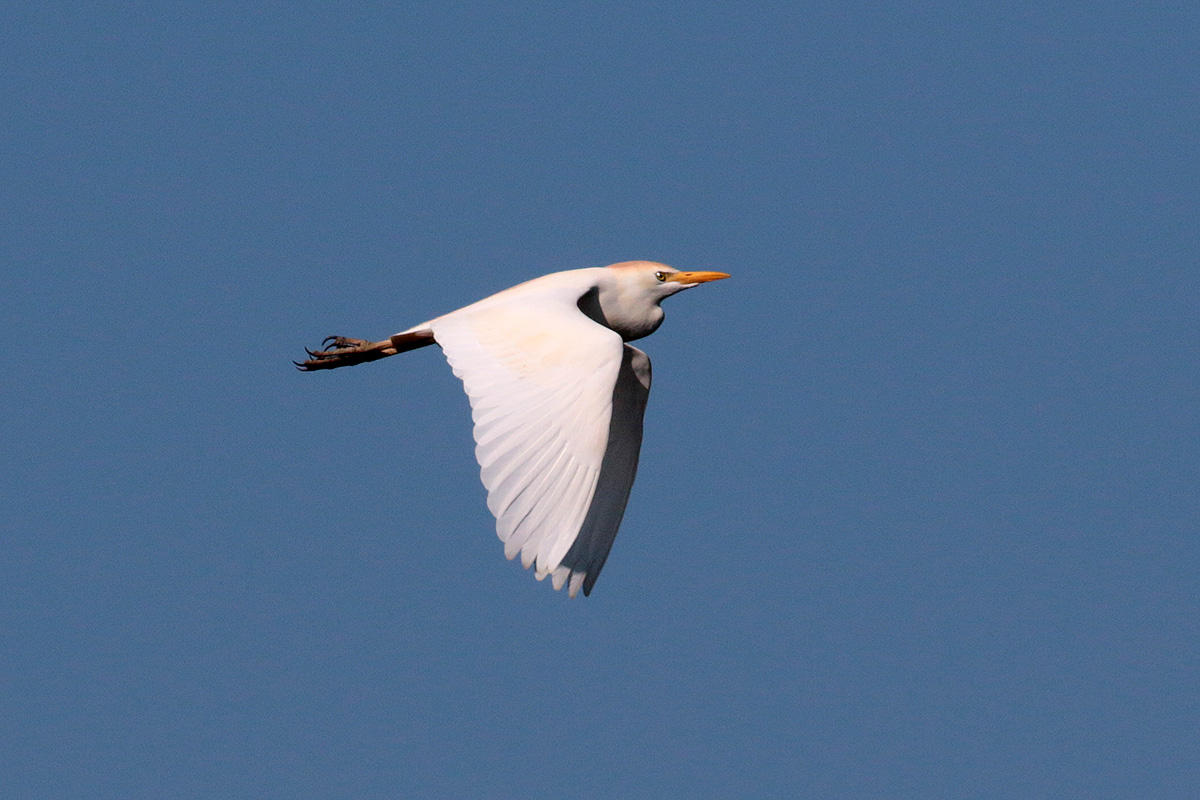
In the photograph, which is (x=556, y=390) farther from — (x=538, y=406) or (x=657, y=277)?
(x=657, y=277)

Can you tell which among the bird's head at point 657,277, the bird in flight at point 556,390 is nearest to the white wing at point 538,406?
the bird in flight at point 556,390

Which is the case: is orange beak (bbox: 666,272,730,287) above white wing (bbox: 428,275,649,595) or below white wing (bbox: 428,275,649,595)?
above

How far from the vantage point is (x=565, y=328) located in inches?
409

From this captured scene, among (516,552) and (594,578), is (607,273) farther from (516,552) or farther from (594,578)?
(516,552)

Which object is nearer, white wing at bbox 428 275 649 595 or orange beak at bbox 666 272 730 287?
white wing at bbox 428 275 649 595

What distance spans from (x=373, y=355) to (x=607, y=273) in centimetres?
214

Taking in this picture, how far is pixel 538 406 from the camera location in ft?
31.7

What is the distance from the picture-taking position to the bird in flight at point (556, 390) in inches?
364

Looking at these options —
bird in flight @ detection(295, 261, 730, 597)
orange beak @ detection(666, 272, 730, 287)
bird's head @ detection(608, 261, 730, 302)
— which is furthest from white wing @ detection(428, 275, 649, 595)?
orange beak @ detection(666, 272, 730, 287)

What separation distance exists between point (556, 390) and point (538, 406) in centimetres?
20

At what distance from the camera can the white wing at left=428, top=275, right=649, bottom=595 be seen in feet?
30.2

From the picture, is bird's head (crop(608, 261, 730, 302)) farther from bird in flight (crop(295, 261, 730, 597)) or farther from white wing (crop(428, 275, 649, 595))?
white wing (crop(428, 275, 649, 595))

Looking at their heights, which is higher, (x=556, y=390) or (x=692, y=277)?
(x=692, y=277)

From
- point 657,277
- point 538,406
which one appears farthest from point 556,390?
point 657,277
